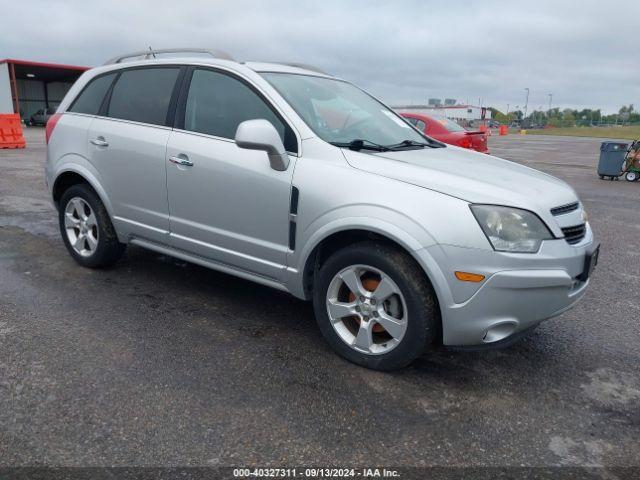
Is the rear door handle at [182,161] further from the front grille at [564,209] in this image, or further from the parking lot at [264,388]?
the front grille at [564,209]

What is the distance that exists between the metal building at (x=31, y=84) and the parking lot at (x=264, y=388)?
113ft

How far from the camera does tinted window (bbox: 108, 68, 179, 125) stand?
160 inches

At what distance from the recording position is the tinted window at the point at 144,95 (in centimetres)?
407

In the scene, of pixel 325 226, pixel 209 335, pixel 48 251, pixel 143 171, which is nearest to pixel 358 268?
pixel 325 226

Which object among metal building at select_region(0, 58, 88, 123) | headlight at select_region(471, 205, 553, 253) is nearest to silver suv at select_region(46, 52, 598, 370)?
headlight at select_region(471, 205, 553, 253)

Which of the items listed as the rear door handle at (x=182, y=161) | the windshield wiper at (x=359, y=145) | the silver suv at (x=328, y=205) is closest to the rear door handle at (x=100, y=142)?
the silver suv at (x=328, y=205)

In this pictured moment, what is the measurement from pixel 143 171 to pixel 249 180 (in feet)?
3.57

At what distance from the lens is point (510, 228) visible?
8.99ft

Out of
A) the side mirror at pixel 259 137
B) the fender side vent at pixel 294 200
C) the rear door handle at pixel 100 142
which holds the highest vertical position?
the side mirror at pixel 259 137

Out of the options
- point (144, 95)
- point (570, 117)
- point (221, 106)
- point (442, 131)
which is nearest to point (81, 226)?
point (144, 95)

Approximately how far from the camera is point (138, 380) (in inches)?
115

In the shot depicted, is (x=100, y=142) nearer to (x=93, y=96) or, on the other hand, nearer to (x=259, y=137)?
(x=93, y=96)

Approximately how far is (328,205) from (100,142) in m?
2.29

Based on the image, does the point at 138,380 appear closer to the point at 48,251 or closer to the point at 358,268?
the point at 358,268
